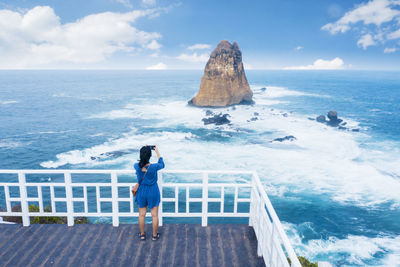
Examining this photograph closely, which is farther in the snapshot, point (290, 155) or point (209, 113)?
point (209, 113)

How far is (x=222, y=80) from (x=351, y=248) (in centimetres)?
4701

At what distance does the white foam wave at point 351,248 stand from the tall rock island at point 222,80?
A: 145ft

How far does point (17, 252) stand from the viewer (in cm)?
553

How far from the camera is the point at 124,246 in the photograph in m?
5.79

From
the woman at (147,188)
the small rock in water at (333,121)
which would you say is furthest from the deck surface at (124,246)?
the small rock in water at (333,121)

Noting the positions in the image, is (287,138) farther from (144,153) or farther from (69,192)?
(144,153)

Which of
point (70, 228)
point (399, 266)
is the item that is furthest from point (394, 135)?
point (70, 228)

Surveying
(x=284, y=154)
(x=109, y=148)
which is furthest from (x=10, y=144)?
(x=284, y=154)

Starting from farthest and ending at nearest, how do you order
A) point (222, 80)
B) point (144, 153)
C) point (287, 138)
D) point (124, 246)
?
point (222, 80) → point (287, 138) → point (124, 246) → point (144, 153)

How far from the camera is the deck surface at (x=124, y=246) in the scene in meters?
5.35

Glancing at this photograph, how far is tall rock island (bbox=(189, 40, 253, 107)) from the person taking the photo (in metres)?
59.4

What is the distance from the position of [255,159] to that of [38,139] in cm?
2862

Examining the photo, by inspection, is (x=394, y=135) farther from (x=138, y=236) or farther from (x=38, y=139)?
(x=38, y=139)

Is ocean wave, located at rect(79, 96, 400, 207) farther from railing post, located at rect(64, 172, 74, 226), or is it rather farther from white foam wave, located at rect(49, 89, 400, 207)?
railing post, located at rect(64, 172, 74, 226)
